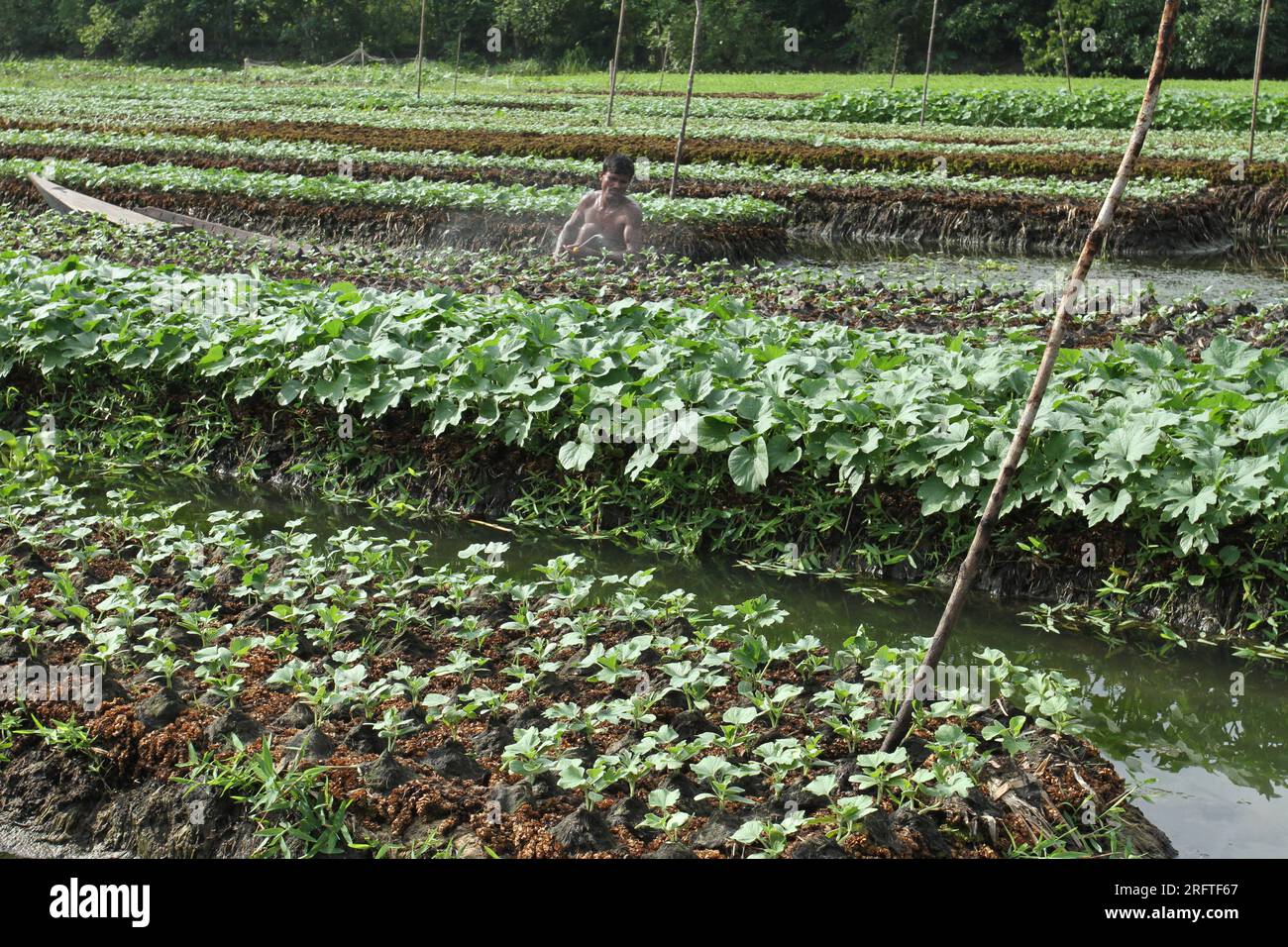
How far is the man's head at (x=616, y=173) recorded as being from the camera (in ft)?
31.0

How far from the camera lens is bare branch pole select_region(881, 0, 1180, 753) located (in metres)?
2.66

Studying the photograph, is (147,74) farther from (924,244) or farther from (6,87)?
(924,244)

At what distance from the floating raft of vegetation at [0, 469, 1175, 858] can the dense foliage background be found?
38426 millimetres

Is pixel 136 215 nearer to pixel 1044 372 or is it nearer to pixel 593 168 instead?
pixel 593 168

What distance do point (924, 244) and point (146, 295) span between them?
931 centimetres

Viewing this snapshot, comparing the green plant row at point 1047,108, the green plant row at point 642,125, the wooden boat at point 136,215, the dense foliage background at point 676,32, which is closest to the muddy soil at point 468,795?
the wooden boat at point 136,215

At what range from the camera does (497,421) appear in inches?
227

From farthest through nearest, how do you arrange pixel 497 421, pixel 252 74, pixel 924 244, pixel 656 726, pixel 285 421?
pixel 252 74, pixel 924 244, pixel 285 421, pixel 497 421, pixel 656 726

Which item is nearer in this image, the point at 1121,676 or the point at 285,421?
the point at 1121,676

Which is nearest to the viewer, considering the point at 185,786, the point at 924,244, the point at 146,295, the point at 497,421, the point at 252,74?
the point at 185,786

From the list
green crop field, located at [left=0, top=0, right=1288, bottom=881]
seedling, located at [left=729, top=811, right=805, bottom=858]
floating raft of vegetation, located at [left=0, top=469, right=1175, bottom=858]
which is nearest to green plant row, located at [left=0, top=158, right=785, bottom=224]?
green crop field, located at [left=0, top=0, right=1288, bottom=881]

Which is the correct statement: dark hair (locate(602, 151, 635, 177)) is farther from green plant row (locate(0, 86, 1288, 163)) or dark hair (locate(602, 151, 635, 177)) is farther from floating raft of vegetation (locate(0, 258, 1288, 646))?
green plant row (locate(0, 86, 1288, 163))

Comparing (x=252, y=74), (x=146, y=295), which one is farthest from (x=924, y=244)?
(x=252, y=74)

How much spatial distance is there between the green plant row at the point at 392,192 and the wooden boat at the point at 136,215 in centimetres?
67
